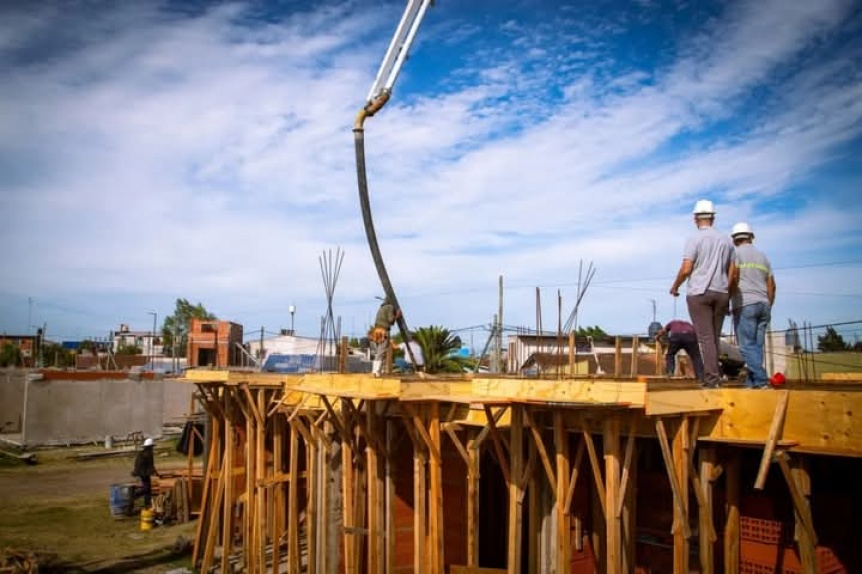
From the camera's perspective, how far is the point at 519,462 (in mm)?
7852

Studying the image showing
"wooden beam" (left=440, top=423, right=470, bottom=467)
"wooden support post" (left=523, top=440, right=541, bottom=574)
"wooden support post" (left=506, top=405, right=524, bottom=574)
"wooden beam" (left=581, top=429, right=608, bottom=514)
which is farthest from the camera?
"wooden beam" (left=440, top=423, right=470, bottom=467)

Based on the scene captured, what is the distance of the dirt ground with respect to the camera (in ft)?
52.4

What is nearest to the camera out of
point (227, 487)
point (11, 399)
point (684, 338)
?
point (684, 338)

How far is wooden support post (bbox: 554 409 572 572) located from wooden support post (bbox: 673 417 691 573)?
3.61 ft

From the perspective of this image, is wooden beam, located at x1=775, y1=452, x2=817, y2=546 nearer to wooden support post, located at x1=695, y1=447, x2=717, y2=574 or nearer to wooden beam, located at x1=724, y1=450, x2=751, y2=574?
wooden support post, located at x1=695, y1=447, x2=717, y2=574

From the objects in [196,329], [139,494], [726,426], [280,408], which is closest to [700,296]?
[726,426]

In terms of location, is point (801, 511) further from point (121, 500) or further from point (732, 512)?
point (121, 500)

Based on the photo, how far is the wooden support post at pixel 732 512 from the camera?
6.93m

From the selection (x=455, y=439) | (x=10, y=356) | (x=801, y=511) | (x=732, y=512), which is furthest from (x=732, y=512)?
(x=10, y=356)

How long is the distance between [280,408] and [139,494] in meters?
10.3

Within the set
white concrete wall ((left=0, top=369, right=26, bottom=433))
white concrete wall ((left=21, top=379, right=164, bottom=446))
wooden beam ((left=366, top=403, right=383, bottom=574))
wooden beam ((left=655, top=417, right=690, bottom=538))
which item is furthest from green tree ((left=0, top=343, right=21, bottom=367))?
wooden beam ((left=655, top=417, right=690, bottom=538))

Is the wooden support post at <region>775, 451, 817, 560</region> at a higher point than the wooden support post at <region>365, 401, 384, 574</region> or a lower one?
higher

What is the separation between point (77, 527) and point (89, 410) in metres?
15.6

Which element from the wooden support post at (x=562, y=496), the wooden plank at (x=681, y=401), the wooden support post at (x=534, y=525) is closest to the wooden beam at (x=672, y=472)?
the wooden plank at (x=681, y=401)
